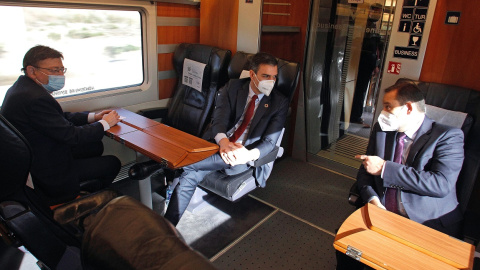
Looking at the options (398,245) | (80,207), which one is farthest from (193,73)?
(398,245)

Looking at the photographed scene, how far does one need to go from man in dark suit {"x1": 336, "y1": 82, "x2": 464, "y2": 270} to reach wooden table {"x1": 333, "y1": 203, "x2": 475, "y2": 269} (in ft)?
1.21

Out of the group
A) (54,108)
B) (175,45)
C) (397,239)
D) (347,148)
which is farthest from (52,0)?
(347,148)

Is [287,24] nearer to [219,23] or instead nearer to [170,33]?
[219,23]

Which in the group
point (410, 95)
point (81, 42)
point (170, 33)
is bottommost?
point (410, 95)

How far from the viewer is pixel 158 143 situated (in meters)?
2.20

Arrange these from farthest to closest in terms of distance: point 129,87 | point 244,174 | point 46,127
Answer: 1. point 129,87
2. point 244,174
3. point 46,127

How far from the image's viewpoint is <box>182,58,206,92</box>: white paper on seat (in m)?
3.16

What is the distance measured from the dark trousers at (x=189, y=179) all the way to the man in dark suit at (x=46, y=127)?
570mm

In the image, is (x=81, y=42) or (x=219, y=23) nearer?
(x=81, y=42)

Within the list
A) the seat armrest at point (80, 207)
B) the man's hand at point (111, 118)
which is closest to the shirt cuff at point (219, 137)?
the man's hand at point (111, 118)

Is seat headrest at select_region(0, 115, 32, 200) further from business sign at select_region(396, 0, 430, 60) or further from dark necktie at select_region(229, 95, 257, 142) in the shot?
business sign at select_region(396, 0, 430, 60)

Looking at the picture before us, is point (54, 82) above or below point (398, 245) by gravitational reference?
above

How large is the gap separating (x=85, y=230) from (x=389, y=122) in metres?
1.73

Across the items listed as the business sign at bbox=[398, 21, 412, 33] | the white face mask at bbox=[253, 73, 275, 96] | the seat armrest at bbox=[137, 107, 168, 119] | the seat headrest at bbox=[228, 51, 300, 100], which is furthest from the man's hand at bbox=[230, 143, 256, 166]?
the business sign at bbox=[398, 21, 412, 33]
